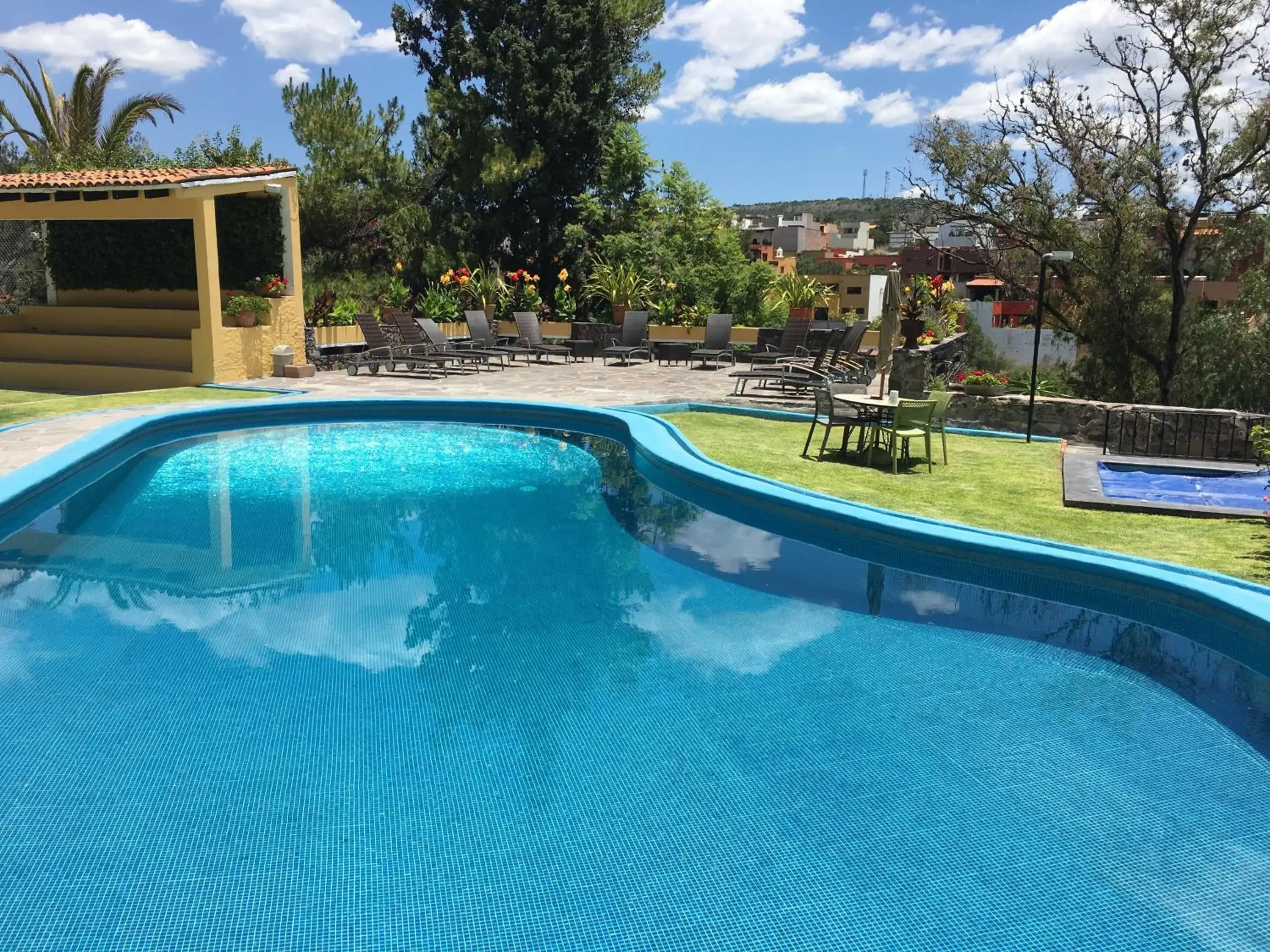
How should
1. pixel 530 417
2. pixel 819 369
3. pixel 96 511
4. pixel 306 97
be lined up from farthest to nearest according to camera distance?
pixel 306 97 → pixel 819 369 → pixel 530 417 → pixel 96 511

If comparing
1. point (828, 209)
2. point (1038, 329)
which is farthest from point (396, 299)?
point (828, 209)

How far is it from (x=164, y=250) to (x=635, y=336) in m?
8.95

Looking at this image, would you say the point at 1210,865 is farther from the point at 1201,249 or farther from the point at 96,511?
the point at 1201,249

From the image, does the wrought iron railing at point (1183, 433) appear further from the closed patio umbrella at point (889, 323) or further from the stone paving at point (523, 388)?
the stone paving at point (523, 388)

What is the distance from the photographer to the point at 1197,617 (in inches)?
223

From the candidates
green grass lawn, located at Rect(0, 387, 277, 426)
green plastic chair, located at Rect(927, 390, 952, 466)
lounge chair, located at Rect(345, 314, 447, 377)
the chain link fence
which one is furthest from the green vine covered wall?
green plastic chair, located at Rect(927, 390, 952, 466)

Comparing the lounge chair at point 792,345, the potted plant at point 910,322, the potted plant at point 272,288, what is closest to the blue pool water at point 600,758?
the potted plant at point 910,322

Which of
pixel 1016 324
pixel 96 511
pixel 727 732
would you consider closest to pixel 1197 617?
pixel 727 732

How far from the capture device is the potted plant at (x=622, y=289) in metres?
21.9

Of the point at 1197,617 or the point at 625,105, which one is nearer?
the point at 1197,617

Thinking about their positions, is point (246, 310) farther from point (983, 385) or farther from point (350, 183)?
point (350, 183)

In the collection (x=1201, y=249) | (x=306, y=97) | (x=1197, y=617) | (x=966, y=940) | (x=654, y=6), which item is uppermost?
(x=654, y=6)

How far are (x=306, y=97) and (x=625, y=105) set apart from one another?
9.06 meters

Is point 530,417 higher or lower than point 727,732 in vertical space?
higher
